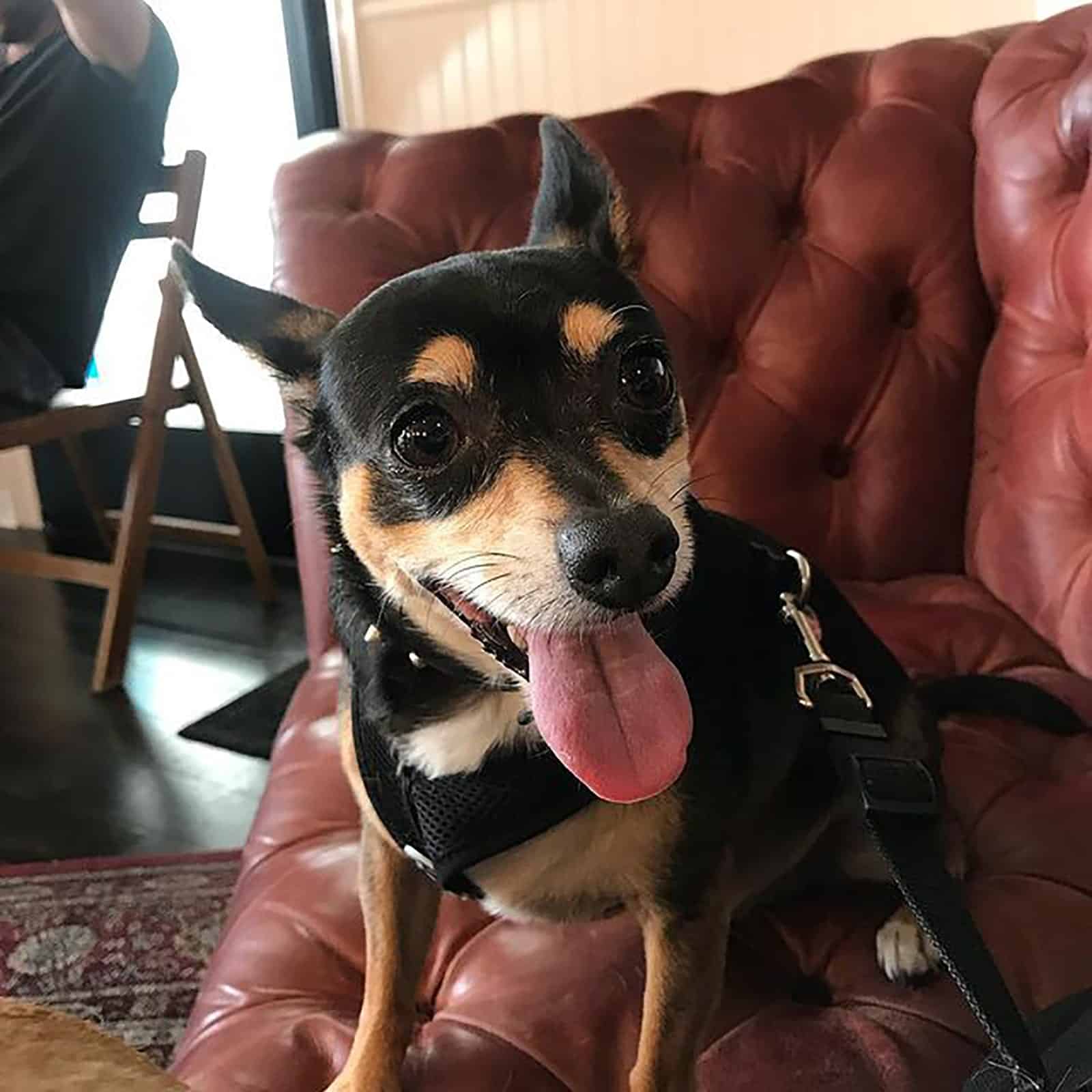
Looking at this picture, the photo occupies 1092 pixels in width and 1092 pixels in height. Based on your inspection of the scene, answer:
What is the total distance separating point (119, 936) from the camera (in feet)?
6.12

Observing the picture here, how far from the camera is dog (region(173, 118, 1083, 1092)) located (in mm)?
897

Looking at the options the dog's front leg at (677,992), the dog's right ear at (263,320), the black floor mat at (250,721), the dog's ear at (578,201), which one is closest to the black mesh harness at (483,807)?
the dog's front leg at (677,992)

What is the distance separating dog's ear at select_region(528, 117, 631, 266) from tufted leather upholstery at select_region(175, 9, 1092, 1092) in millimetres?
496

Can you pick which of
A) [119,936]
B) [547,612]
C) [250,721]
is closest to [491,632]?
[547,612]

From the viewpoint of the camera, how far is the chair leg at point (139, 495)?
2.68 metres

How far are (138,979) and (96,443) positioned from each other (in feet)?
7.09

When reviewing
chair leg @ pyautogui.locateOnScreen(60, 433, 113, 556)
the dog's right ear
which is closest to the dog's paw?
the dog's right ear

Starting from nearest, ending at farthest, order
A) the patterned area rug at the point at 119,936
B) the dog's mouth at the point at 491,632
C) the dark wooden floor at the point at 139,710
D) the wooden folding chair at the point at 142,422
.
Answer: the dog's mouth at the point at 491,632, the patterned area rug at the point at 119,936, the dark wooden floor at the point at 139,710, the wooden folding chair at the point at 142,422

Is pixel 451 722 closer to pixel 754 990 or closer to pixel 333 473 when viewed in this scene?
pixel 333 473

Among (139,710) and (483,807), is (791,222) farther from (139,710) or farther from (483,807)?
(139,710)

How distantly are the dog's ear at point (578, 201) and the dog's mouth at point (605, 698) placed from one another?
0.38 m

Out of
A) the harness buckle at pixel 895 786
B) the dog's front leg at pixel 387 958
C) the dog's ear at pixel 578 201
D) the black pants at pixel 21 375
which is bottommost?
the black pants at pixel 21 375

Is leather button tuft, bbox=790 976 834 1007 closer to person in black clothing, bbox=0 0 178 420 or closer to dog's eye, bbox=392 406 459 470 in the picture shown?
dog's eye, bbox=392 406 459 470

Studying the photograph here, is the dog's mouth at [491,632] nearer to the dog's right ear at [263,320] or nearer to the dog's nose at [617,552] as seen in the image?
→ the dog's nose at [617,552]
